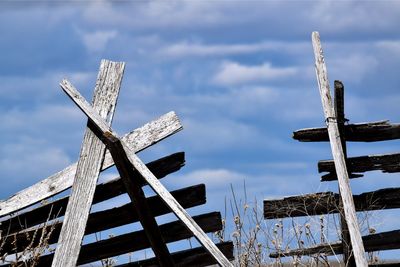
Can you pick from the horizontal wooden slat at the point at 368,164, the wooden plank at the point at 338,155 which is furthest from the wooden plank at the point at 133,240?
the horizontal wooden slat at the point at 368,164

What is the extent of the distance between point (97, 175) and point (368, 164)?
287 centimetres

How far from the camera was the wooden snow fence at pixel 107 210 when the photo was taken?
18.6ft

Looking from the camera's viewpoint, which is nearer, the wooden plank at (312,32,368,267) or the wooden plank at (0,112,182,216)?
the wooden plank at (0,112,182,216)

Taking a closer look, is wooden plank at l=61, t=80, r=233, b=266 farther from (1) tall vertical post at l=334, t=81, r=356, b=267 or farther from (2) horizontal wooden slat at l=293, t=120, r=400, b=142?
(2) horizontal wooden slat at l=293, t=120, r=400, b=142

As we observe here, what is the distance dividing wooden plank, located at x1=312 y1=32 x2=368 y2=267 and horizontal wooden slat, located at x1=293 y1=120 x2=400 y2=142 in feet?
1.37

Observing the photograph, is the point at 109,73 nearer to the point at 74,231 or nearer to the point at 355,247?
the point at 74,231

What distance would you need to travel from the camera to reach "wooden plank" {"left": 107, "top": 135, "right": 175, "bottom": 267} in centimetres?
571

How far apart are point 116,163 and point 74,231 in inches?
23.0

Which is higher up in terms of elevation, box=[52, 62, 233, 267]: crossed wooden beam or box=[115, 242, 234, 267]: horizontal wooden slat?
box=[52, 62, 233, 267]: crossed wooden beam

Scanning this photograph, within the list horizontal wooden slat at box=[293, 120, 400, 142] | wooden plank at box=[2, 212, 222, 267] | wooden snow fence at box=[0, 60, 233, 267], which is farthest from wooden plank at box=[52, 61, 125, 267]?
horizontal wooden slat at box=[293, 120, 400, 142]

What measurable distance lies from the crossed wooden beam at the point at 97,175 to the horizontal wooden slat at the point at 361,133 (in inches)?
75.5

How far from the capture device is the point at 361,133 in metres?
7.36

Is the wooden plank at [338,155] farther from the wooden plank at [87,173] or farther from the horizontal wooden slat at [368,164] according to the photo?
the wooden plank at [87,173]

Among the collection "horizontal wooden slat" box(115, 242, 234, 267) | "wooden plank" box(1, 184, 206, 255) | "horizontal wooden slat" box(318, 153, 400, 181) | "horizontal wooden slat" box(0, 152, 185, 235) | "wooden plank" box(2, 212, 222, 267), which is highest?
"horizontal wooden slat" box(318, 153, 400, 181)
